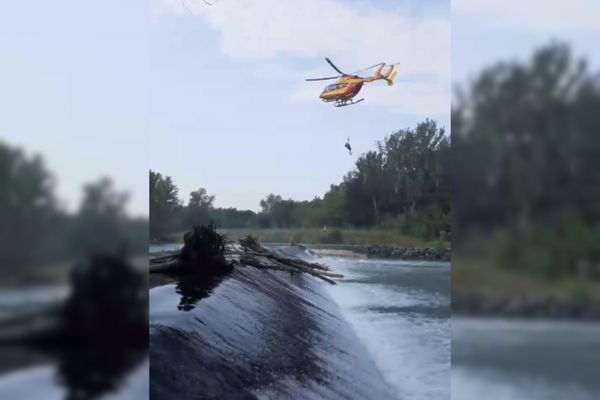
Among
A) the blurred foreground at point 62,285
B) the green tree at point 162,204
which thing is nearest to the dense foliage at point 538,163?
the blurred foreground at point 62,285

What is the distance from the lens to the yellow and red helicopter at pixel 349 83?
533cm

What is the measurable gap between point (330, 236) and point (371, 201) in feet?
1.34

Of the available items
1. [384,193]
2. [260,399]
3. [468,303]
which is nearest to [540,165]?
[468,303]

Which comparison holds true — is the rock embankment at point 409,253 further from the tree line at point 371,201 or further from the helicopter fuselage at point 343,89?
the helicopter fuselage at point 343,89

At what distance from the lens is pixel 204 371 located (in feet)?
17.1

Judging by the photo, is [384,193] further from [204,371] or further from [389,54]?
[204,371]

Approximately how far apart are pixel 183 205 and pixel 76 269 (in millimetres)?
1619

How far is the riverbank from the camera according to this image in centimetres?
373

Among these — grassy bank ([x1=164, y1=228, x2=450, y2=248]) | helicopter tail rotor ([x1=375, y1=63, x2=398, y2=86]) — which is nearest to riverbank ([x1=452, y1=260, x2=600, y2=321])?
grassy bank ([x1=164, y1=228, x2=450, y2=248])

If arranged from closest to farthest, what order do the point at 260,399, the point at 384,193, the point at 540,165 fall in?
Answer: the point at 540,165 → the point at 260,399 → the point at 384,193

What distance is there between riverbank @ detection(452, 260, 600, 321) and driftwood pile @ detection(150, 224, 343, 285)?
1656 mm

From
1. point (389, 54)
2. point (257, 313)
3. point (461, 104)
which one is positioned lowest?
point (257, 313)

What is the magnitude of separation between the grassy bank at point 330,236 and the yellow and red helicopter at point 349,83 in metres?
0.96

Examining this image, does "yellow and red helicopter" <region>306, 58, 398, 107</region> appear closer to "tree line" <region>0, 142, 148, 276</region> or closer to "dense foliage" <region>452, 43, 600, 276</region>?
"dense foliage" <region>452, 43, 600, 276</region>
